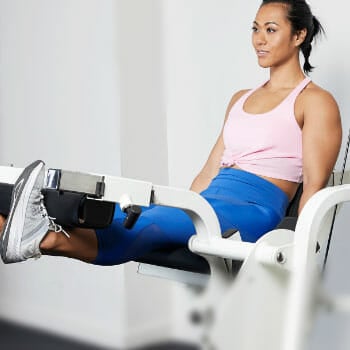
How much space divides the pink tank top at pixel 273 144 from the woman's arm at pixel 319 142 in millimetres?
46

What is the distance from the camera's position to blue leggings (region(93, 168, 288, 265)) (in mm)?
1373

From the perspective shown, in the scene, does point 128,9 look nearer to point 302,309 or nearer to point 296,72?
point 296,72

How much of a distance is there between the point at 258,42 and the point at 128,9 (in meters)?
0.90

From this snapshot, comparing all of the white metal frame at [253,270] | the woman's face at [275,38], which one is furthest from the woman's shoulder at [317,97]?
the white metal frame at [253,270]

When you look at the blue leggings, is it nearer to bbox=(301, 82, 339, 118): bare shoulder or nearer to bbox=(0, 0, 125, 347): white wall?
bbox=(301, 82, 339, 118): bare shoulder

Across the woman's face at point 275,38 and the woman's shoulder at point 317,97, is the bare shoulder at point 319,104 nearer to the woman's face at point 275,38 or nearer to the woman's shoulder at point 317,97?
the woman's shoulder at point 317,97

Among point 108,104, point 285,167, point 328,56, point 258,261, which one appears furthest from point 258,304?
point 108,104

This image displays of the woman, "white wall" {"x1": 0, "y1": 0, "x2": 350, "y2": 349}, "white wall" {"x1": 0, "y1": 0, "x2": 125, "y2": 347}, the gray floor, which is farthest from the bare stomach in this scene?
the gray floor

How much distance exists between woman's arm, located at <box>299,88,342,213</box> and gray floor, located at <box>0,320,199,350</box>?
120 cm

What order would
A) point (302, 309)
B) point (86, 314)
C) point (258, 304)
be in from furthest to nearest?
point (86, 314)
point (258, 304)
point (302, 309)

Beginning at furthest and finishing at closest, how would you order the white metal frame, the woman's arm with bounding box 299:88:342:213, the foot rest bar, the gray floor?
the gray floor
the woman's arm with bounding box 299:88:342:213
the foot rest bar
the white metal frame

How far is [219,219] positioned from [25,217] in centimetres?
42

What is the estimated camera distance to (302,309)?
661 mm

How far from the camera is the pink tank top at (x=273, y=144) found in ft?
5.49
